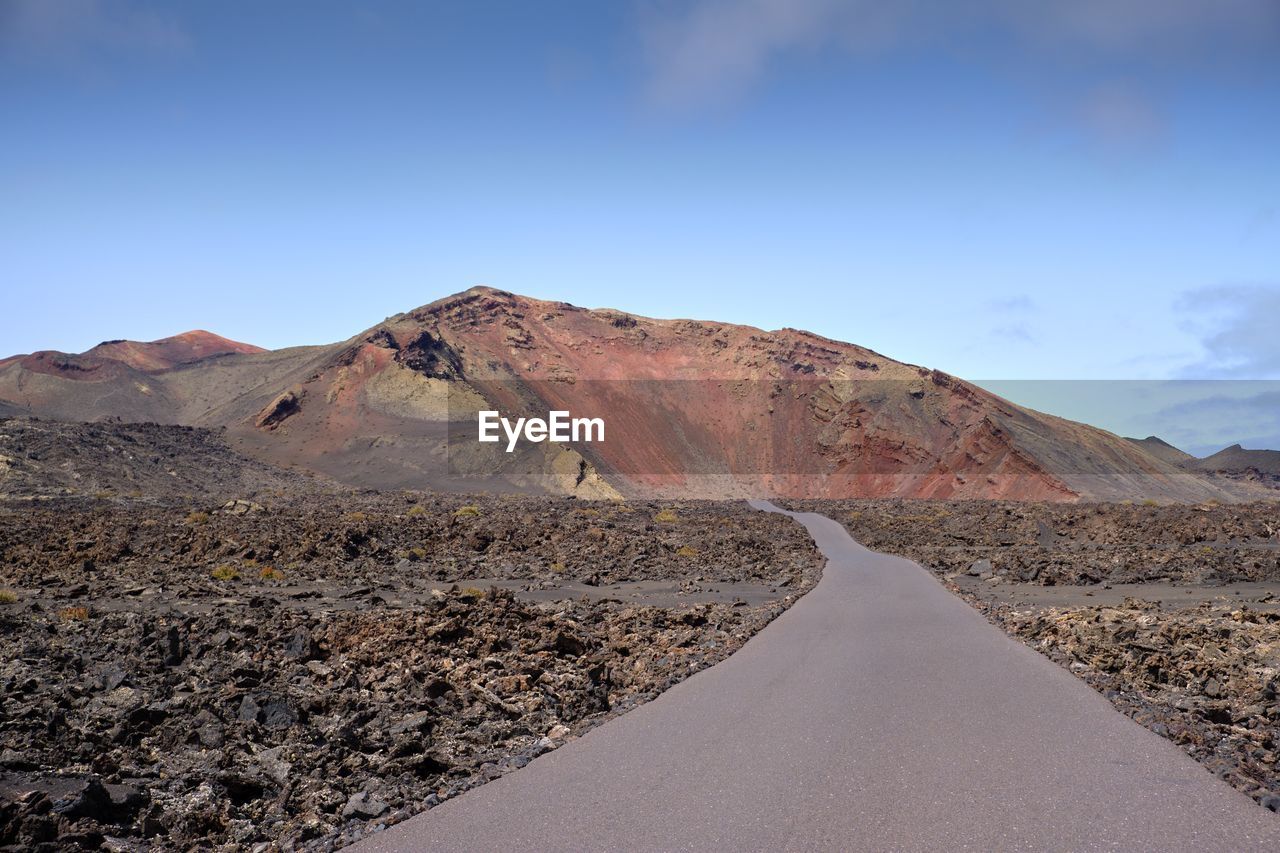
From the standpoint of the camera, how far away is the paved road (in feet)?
20.5

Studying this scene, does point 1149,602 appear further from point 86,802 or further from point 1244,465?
point 1244,465

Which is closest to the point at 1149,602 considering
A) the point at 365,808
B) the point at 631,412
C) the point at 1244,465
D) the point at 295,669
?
the point at 295,669

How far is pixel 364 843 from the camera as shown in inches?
254

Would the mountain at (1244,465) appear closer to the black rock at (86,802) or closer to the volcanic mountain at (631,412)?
the volcanic mountain at (631,412)

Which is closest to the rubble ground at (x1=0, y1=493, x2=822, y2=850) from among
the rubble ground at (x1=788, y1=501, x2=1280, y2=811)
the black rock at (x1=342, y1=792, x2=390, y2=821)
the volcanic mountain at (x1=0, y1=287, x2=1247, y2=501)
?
the black rock at (x1=342, y1=792, x2=390, y2=821)

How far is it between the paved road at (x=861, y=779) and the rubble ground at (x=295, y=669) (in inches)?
33.4

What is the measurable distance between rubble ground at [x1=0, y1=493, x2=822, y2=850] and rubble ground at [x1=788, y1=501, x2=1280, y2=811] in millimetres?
5395

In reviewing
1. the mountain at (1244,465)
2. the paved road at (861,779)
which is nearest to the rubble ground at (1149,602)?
the paved road at (861,779)

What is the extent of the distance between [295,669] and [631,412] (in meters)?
88.9

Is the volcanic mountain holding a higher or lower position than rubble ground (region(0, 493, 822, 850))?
higher

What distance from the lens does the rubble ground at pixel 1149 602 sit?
1008 centimetres

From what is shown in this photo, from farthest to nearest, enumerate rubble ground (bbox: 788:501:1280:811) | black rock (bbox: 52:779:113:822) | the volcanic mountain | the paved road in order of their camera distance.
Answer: the volcanic mountain, rubble ground (bbox: 788:501:1280:811), black rock (bbox: 52:779:113:822), the paved road

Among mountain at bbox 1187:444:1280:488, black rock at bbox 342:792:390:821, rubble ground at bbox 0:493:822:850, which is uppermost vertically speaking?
mountain at bbox 1187:444:1280:488

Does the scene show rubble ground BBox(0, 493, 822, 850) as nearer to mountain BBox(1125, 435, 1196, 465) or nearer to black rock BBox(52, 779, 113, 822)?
black rock BBox(52, 779, 113, 822)
